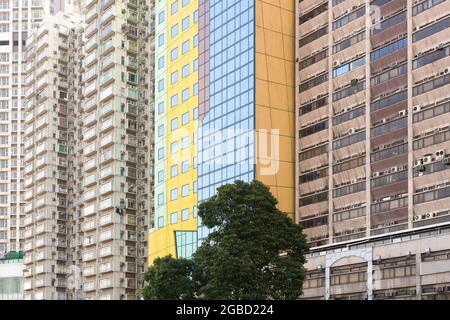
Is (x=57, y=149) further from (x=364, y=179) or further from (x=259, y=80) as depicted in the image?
(x=364, y=179)

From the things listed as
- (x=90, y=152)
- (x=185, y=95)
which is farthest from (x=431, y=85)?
(x=90, y=152)

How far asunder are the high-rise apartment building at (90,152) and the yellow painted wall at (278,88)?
36.7 meters

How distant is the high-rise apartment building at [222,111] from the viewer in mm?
94250

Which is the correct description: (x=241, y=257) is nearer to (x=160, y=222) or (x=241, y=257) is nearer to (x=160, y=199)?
(x=160, y=222)

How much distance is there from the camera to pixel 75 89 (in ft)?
505

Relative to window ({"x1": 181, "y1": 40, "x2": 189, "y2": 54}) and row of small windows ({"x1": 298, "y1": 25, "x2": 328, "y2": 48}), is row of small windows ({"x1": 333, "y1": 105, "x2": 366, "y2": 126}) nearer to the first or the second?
row of small windows ({"x1": 298, "y1": 25, "x2": 328, "y2": 48})

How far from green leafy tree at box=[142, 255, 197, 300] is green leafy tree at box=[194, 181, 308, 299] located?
2.82 feet

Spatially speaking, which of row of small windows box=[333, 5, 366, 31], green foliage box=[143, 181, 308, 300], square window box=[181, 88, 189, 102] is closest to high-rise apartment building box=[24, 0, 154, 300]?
square window box=[181, 88, 189, 102]

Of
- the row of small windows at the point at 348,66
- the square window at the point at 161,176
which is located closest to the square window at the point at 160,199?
the square window at the point at 161,176

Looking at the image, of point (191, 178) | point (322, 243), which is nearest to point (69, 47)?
point (191, 178)

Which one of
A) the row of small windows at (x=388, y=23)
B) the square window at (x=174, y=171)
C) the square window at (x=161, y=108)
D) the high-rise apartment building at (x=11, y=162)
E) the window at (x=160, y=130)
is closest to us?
the row of small windows at (x=388, y=23)

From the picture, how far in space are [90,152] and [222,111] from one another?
45598 millimetres

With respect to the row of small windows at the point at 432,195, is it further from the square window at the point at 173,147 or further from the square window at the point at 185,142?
the square window at the point at 173,147

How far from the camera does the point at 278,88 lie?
317 ft
